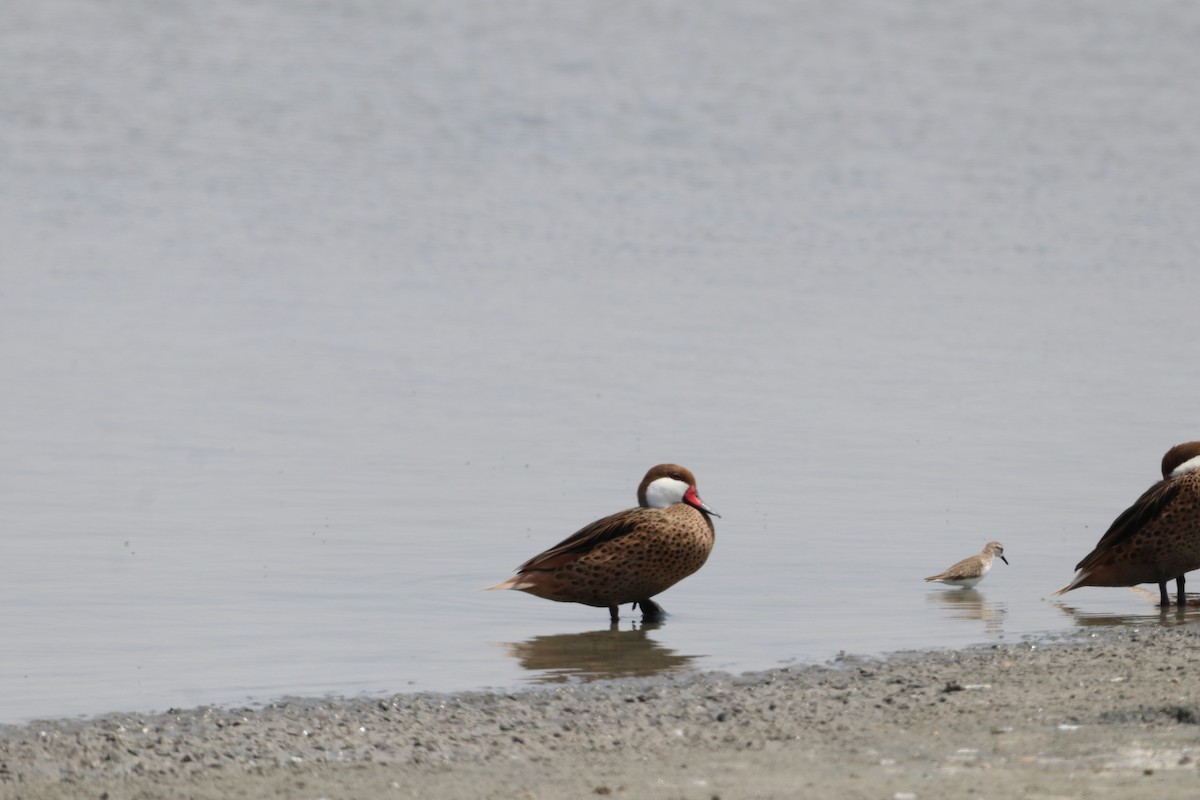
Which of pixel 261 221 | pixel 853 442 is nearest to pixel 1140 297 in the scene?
pixel 853 442

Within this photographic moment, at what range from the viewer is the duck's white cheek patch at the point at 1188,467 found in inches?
394

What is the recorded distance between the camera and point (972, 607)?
10.2 metres

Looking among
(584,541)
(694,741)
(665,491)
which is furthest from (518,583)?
(694,741)

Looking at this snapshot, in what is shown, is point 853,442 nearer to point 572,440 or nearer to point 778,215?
point 572,440

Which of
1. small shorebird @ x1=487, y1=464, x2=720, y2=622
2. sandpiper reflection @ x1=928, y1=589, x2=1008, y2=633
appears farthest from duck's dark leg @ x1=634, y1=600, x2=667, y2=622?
sandpiper reflection @ x1=928, y1=589, x2=1008, y2=633

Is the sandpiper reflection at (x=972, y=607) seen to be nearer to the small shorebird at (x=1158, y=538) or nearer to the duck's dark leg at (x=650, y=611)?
the small shorebird at (x=1158, y=538)

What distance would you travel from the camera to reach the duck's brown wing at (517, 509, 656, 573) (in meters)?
9.80

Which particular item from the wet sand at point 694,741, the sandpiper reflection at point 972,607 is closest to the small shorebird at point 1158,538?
the sandpiper reflection at point 972,607

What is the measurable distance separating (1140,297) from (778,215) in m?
7.37

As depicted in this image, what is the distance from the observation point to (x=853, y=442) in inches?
573

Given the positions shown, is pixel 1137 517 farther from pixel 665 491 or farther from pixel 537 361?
pixel 537 361

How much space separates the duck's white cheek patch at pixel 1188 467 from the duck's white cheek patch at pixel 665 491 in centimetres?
232

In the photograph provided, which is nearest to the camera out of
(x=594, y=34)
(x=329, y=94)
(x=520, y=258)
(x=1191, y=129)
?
(x=520, y=258)

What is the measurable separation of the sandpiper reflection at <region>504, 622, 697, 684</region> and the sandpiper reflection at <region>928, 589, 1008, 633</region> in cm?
147
